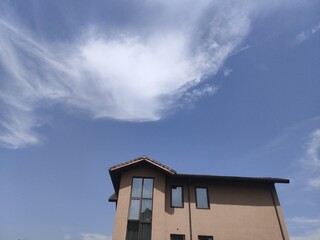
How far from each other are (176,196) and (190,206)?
1.10m

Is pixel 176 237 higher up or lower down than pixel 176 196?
lower down

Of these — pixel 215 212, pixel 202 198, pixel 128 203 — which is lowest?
pixel 215 212

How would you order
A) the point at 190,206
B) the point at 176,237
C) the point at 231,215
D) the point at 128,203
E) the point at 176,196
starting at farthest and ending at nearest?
the point at 176,196 → the point at 190,206 → the point at 231,215 → the point at 128,203 → the point at 176,237

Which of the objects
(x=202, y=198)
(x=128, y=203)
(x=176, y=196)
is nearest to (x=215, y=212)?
(x=202, y=198)

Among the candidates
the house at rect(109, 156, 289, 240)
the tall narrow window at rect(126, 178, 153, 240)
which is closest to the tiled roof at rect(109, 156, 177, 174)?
the house at rect(109, 156, 289, 240)

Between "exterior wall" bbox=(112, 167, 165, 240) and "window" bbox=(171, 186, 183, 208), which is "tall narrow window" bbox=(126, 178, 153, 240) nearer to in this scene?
"exterior wall" bbox=(112, 167, 165, 240)

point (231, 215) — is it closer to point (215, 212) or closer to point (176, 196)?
point (215, 212)

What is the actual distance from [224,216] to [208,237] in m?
1.64

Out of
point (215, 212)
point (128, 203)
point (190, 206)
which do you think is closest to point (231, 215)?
point (215, 212)

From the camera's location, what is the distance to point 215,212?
1444 cm

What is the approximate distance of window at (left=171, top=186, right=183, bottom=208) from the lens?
14.7 metres

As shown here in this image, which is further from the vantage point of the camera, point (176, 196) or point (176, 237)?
point (176, 196)

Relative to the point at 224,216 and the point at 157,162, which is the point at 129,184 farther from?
the point at 224,216

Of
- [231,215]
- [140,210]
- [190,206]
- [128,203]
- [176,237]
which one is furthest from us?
[190,206]
